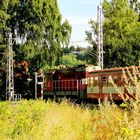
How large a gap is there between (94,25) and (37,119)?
4289 centimetres

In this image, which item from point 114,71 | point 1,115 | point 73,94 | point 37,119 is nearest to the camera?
point 37,119

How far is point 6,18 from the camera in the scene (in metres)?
47.2

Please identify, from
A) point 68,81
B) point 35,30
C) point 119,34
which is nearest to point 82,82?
point 68,81

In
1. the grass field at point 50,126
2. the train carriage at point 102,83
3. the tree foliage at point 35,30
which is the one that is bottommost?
the grass field at point 50,126

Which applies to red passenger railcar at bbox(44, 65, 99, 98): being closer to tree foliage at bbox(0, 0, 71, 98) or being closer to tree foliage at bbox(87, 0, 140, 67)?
tree foliage at bbox(0, 0, 71, 98)

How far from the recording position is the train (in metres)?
29.4

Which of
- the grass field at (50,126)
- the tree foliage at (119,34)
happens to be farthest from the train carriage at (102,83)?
the tree foliage at (119,34)

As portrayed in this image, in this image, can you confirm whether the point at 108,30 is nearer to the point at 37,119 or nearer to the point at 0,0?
the point at 0,0

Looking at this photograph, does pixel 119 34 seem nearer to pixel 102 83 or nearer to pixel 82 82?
pixel 82 82

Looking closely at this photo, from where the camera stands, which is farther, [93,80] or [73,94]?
[73,94]

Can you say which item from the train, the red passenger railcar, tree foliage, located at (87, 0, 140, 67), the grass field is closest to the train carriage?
the train

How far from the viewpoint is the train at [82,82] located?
29.4 meters

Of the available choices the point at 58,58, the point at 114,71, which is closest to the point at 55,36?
the point at 58,58

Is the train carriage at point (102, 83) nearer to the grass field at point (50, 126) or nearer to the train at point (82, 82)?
the train at point (82, 82)
